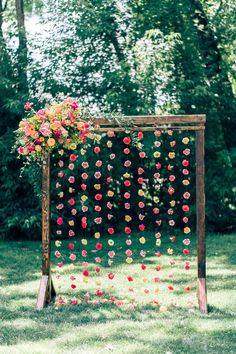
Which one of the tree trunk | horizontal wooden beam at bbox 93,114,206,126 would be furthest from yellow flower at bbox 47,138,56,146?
the tree trunk

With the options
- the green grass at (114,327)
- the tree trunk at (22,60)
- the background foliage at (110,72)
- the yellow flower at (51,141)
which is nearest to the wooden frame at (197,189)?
the green grass at (114,327)

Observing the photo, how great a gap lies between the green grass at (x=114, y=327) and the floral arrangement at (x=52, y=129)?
4.36ft

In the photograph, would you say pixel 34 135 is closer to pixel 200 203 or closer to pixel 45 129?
pixel 45 129

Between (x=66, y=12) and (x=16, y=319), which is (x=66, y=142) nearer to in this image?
(x=16, y=319)

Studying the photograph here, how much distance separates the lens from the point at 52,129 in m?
5.25

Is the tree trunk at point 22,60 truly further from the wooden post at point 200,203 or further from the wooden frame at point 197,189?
the wooden post at point 200,203

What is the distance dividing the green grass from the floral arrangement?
1.33m

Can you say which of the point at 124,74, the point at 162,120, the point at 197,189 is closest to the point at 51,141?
the point at 162,120

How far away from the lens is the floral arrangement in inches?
206

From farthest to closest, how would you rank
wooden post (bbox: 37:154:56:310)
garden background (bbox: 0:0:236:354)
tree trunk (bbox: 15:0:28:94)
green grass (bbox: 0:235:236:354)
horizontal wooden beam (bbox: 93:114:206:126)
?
tree trunk (bbox: 15:0:28:94), garden background (bbox: 0:0:236:354), wooden post (bbox: 37:154:56:310), horizontal wooden beam (bbox: 93:114:206:126), green grass (bbox: 0:235:236:354)

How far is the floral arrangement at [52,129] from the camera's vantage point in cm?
522

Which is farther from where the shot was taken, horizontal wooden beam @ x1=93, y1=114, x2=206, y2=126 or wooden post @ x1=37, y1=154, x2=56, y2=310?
wooden post @ x1=37, y1=154, x2=56, y2=310

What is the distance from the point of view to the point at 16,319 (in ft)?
16.6

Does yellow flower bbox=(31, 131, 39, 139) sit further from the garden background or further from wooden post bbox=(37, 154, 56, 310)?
the garden background
